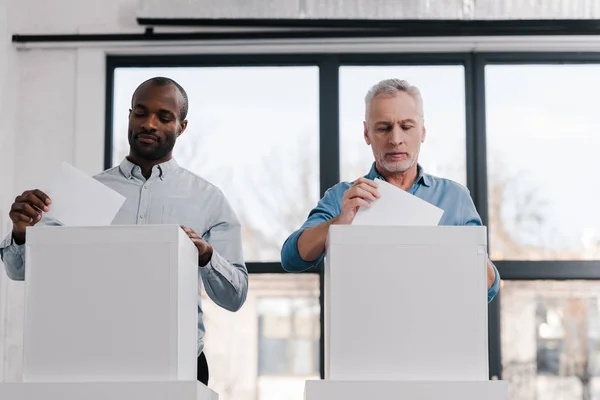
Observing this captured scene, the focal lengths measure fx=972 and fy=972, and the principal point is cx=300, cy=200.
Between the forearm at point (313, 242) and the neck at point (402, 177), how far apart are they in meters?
0.29

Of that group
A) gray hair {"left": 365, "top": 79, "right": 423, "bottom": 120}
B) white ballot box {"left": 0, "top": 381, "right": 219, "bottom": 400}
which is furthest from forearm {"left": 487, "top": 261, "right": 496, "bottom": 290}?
white ballot box {"left": 0, "top": 381, "right": 219, "bottom": 400}

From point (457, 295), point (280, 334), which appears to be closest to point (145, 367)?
point (457, 295)

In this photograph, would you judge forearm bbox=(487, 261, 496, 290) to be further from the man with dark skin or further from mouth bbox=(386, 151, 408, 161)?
the man with dark skin

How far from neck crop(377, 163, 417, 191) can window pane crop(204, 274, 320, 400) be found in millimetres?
1406

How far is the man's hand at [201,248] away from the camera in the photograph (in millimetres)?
1833

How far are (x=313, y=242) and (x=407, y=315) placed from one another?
35 cm

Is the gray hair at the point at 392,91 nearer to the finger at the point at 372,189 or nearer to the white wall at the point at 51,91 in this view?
the finger at the point at 372,189

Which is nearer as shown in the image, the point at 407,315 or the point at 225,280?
the point at 407,315

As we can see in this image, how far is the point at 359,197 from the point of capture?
5.72 feet

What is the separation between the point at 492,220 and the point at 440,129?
0.40 metres

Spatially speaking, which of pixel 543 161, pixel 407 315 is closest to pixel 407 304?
pixel 407 315

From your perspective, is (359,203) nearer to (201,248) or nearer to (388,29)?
(201,248)

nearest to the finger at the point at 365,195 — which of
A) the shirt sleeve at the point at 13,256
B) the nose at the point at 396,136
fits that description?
the nose at the point at 396,136

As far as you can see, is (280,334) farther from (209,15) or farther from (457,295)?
(457,295)
